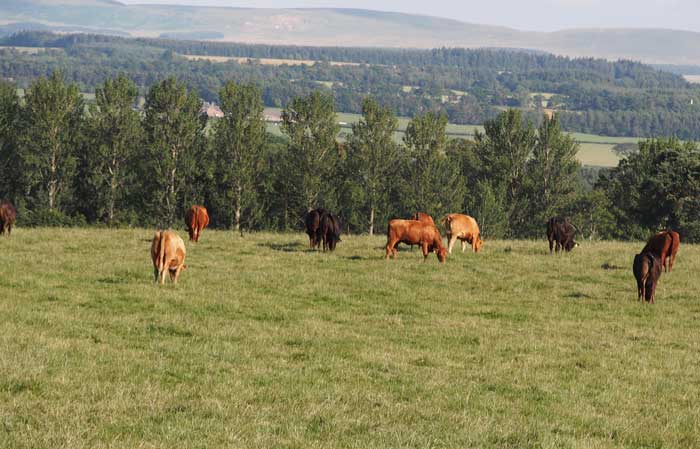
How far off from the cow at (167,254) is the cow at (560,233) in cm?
1422

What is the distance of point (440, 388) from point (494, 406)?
1236 mm

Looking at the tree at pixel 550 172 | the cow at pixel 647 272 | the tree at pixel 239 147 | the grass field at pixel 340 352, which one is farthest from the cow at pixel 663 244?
the tree at pixel 550 172

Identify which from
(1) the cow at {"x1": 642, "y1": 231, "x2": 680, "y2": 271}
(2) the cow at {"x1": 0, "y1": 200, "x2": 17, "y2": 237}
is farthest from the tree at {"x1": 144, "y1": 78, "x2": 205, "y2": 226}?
(1) the cow at {"x1": 642, "y1": 231, "x2": 680, "y2": 271}

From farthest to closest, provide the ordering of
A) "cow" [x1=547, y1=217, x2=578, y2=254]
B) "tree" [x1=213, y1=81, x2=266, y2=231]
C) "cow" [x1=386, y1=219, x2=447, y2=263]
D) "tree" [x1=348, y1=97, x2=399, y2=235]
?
1. "tree" [x1=348, y1=97, x2=399, y2=235]
2. "tree" [x1=213, y1=81, x2=266, y2=231]
3. "cow" [x1=547, y1=217, x2=578, y2=254]
4. "cow" [x1=386, y1=219, x2=447, y2=263]

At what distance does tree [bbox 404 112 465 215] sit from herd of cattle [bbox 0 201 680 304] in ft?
151

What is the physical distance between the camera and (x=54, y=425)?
444 inches

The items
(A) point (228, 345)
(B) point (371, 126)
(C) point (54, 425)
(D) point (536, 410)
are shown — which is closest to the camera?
(C) point (54, 425)

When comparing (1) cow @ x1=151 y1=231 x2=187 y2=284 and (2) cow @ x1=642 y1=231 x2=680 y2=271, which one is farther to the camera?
(2) cow @ x1=642 y1=231 x2=680 y2=271

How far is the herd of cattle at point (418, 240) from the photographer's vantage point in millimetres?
23078

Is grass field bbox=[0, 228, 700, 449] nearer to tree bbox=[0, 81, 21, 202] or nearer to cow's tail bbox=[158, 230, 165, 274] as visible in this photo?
cow's tail bbox=[158, 230, 165, 274]

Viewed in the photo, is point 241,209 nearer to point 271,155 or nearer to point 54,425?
point 271,155

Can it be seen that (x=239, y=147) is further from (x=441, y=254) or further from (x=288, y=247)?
(x=441, y=254)

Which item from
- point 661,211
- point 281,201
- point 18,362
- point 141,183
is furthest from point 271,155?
point 18,362

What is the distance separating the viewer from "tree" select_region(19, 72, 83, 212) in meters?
70.1
